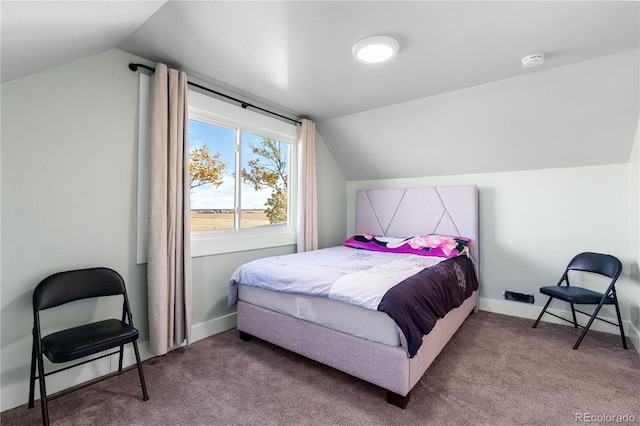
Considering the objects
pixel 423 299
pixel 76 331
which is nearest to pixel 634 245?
pixel 423 299

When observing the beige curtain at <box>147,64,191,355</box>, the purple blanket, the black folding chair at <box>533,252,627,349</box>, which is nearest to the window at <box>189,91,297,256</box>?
the beige curtain at <box>147,64,191,355</box>

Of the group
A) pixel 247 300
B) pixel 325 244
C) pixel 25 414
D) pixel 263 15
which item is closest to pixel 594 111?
pixel 263 15

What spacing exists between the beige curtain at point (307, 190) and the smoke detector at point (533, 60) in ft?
7.53

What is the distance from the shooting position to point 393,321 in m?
1.73

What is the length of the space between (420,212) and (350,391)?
8.19 ft

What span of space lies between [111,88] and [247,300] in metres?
1.99

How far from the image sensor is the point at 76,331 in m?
1.79

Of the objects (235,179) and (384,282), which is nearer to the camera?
(384,282)

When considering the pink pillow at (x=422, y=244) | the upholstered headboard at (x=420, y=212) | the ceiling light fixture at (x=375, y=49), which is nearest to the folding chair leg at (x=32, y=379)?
the ceiling light fixture at (x=375, y=49)

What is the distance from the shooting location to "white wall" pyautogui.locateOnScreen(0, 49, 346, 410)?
5.80ft

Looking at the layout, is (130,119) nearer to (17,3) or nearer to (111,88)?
(111,88)

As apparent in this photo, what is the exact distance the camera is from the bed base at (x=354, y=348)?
5.67ft

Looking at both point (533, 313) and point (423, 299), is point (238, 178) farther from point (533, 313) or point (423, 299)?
point (533, 313)

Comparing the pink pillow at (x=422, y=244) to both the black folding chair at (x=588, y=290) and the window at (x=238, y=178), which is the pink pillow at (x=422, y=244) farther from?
the window at (x=238, y=178)
